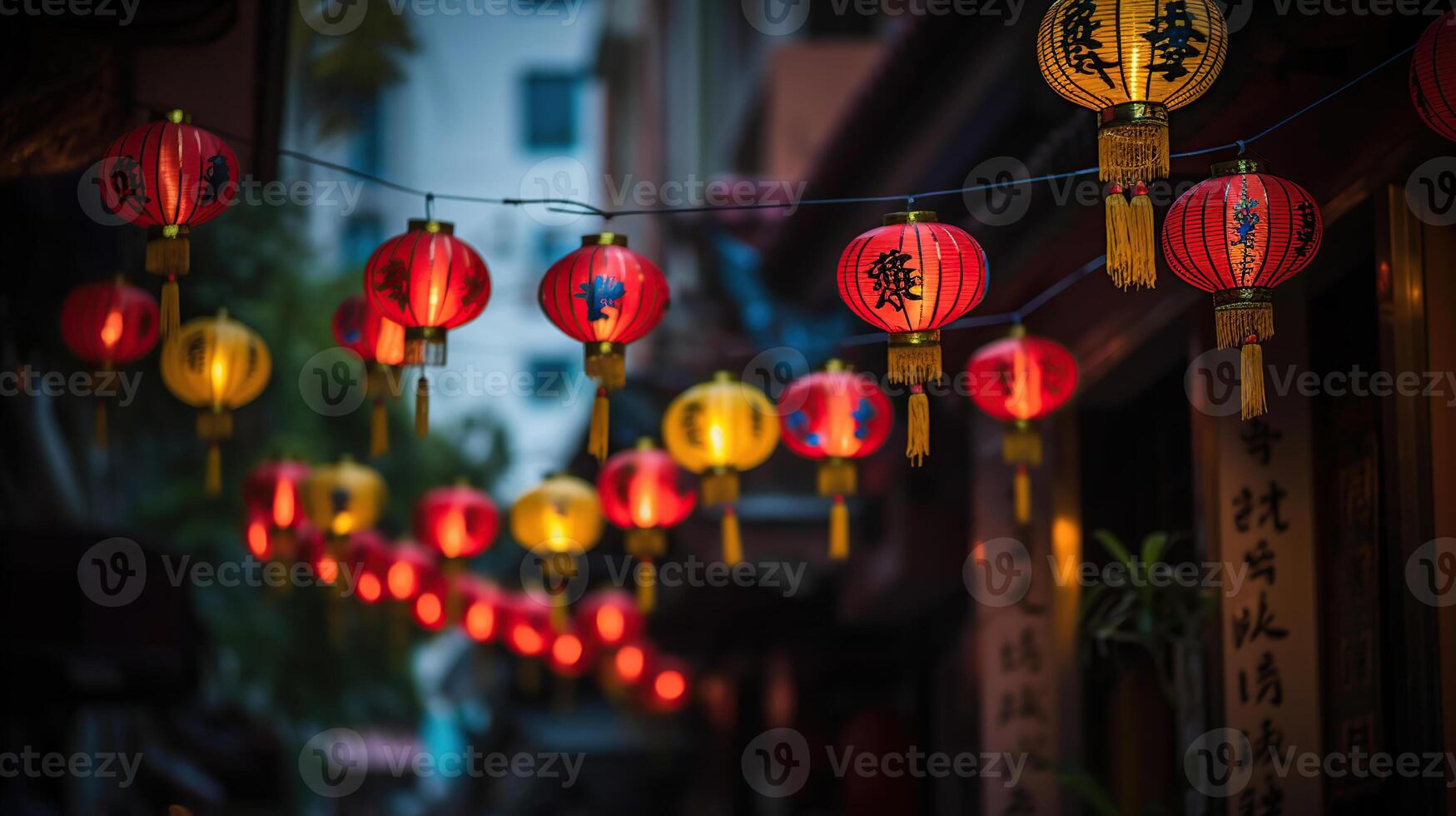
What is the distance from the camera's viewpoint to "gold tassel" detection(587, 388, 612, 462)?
8.41 meters

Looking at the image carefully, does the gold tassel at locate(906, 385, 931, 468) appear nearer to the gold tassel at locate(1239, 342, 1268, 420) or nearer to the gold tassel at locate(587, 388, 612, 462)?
the gold tassel at locate(1239, 342, 1268, 420)

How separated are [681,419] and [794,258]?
24.1 ft

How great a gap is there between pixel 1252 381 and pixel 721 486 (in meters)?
4.43

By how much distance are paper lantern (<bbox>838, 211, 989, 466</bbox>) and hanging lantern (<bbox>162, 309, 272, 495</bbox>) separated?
4.63 meters

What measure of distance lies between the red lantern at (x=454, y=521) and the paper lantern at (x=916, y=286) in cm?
665

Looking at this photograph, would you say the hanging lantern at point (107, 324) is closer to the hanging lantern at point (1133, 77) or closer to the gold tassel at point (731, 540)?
the gold tassel at point (731, 540)

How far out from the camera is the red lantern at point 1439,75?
5863 mm

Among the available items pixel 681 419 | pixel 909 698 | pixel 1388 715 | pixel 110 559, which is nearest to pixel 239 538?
pixel 110 559

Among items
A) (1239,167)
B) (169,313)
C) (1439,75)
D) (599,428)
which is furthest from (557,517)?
(1439,75)

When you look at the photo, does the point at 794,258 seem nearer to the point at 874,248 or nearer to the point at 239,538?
the point at 239,538

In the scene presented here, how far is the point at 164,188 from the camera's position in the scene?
8.14m

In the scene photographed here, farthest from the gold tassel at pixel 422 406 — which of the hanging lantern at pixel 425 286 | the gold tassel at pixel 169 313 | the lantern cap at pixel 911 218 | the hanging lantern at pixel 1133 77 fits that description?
the hanging lantern at pixel 1133 77

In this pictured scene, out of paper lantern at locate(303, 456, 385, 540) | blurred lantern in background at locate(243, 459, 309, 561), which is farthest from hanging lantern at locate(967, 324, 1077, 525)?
blurred lantern in background at locate(243, 459, 309, 561)

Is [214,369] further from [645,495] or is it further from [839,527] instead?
[839,527]
